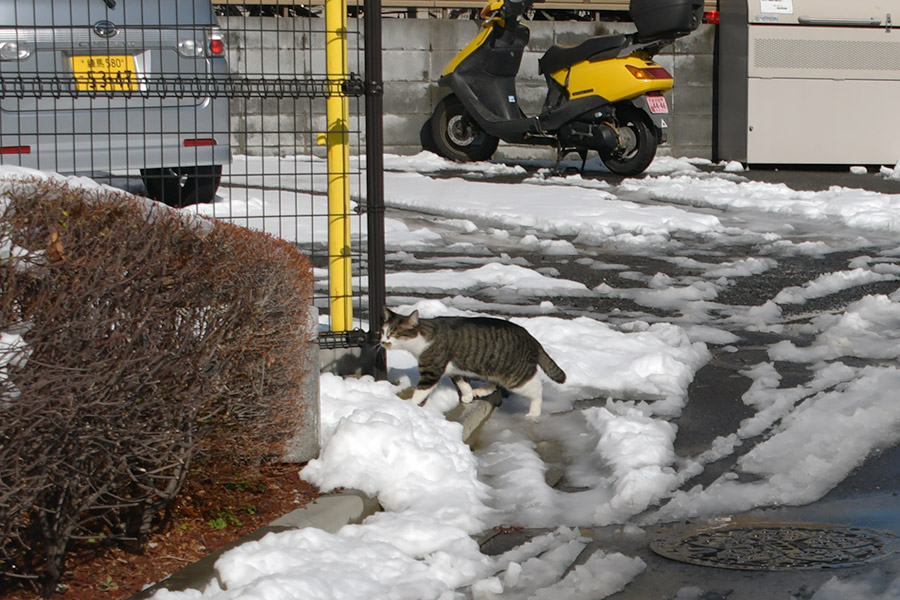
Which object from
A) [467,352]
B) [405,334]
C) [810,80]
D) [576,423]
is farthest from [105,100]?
[810,80]

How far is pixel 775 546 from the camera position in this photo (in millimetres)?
4367

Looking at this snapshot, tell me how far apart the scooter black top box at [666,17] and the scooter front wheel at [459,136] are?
258cm

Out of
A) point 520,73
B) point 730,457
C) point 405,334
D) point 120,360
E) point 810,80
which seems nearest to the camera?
point 120,360

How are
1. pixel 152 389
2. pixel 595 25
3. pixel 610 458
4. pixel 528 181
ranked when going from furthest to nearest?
pixel 595 25
pixel 528 181
pixel 610 458
pixel 152 389

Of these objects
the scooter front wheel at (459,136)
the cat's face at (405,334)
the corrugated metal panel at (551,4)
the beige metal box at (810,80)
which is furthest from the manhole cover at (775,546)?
the corrugated metal panel at (551,4)

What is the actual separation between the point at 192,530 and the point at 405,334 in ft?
6.59

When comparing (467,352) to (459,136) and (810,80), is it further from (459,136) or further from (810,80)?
(810,80)

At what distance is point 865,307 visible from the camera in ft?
26.5

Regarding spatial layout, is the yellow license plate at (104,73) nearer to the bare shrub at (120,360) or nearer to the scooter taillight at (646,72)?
the bare shrub at (120,360)

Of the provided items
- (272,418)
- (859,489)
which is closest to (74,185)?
(272,418)

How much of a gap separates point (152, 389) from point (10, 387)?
1.88 ft

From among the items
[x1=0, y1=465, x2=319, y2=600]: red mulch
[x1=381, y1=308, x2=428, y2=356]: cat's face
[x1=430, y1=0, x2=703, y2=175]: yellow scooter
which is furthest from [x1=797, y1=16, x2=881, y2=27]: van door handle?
[x1=0, y1=465, x2=319, y2=600]: red mulch

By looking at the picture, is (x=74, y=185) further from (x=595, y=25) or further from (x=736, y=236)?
(x=595, y=25)

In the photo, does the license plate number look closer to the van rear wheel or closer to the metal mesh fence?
the metal mesh fence
